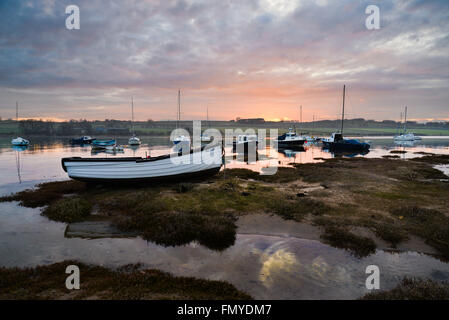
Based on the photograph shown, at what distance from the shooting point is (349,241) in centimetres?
882

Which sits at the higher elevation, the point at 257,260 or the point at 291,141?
the point at 291,141

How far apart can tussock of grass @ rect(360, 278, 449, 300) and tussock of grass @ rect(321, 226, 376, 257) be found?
80.2 inches

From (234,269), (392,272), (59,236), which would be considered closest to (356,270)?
(392,272)

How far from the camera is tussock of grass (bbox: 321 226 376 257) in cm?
817

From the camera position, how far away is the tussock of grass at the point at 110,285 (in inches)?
219

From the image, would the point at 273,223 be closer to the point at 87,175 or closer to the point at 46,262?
the point at 46,262

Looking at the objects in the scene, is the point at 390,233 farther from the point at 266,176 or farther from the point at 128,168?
the point at 128,168

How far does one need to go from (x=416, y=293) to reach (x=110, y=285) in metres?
7.43

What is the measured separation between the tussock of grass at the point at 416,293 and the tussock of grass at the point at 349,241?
2037 millimetres

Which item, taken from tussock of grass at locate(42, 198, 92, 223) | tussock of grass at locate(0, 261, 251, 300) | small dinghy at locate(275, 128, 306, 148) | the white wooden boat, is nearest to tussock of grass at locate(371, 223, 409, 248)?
tussock of grass at locate(0, 261, 251, 300)

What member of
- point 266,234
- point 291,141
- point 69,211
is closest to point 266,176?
point 266,234

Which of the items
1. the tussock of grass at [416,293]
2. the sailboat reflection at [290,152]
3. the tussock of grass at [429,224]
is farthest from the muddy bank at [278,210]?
A: the sailboat reflection at [290,152]

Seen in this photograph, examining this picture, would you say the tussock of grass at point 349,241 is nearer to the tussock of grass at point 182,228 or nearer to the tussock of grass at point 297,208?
the tussock of grass at point 297,208

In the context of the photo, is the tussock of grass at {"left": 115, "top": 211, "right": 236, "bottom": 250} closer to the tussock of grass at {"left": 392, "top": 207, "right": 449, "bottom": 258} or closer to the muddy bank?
the muddy bank
